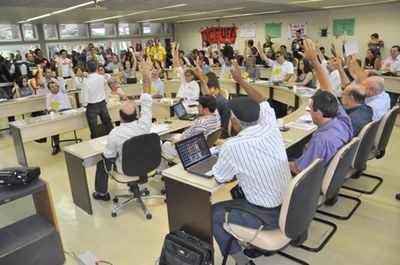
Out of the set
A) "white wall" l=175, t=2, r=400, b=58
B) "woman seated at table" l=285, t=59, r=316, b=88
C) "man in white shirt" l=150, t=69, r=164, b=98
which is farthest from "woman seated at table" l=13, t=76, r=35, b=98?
"white wall" l=175, t=2, r=400, b=58

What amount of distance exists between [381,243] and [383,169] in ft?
5.51

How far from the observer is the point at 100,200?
3.64 m

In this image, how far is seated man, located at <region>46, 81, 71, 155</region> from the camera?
5.32 meters

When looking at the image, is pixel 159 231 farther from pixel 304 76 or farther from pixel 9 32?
pixel 9 32

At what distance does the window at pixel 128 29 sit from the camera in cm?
1441


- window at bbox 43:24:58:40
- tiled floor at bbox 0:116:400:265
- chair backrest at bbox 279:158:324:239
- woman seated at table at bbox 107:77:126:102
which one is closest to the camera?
chair backrest at bbox 279:158:324:239

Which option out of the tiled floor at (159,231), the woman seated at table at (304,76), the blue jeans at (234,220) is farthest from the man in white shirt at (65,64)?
the blue jeans at (234,220)

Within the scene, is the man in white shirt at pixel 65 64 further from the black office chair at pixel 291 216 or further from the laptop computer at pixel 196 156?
the black office chair at pixel 291 216

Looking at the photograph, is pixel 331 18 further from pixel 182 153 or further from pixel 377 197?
pixel 182 153

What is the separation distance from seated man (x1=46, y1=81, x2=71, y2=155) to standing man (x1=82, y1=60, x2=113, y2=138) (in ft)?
2.07

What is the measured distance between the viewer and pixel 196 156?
2.45 meters

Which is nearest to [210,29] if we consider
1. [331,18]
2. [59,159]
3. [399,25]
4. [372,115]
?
[331,18]

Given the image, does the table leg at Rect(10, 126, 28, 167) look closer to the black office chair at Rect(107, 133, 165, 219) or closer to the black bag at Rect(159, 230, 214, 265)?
the black office chair at Rect(107, 133, 165, 219)

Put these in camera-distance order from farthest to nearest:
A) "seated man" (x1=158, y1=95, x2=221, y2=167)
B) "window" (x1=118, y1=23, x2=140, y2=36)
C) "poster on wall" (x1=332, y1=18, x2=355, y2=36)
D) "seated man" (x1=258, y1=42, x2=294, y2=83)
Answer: "window" (x1=118, y1=23, x2=140, y2=36)
"poster on wall" (x1=332, y1=18, x2=355, y2=36)
"seated man" (x1=258, y1=42, x2=294, y2=83)
"seated man" (x1=158, y1=95, x2=221, y2=167)
